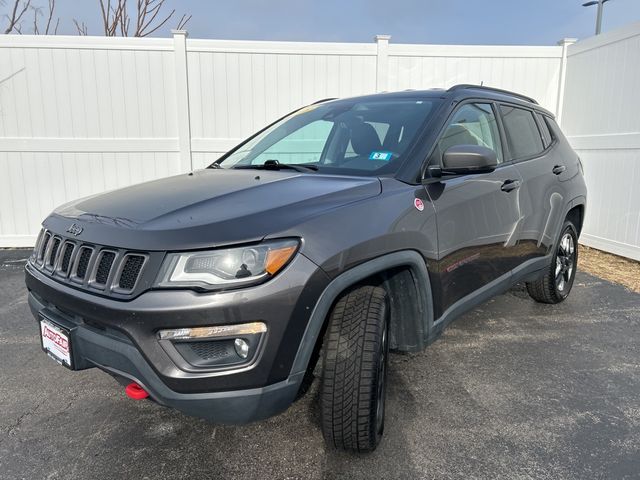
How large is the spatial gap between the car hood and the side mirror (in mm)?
429

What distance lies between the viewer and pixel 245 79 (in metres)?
6.77

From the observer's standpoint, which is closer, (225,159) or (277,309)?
(277,309)

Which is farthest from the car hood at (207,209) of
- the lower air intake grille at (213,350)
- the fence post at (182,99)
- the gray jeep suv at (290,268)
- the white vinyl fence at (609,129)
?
the white vinyl fence at (609,129)

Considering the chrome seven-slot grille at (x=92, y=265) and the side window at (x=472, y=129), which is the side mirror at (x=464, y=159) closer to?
the side window at (x=472, y=129)

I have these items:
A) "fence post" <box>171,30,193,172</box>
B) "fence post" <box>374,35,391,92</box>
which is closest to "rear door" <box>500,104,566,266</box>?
"fence post" <box>374,35,391,92</box>

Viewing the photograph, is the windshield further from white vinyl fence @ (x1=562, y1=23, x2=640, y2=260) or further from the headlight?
white vinyl fence @ (x1=562, y1=23, x2=640, y2=260)

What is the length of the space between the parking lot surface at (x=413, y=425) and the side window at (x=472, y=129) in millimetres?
1378

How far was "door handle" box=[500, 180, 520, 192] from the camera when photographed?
9.92ft

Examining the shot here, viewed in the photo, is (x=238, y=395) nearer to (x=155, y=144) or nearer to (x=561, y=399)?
(x=561, y=399)

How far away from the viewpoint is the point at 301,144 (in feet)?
10.6

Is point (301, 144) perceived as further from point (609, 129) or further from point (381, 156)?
point (609, 129)

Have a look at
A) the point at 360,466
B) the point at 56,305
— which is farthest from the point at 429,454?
the point at 56,305

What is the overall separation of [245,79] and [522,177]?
466cm

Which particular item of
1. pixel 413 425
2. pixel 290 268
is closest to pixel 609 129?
pixel 413 425
